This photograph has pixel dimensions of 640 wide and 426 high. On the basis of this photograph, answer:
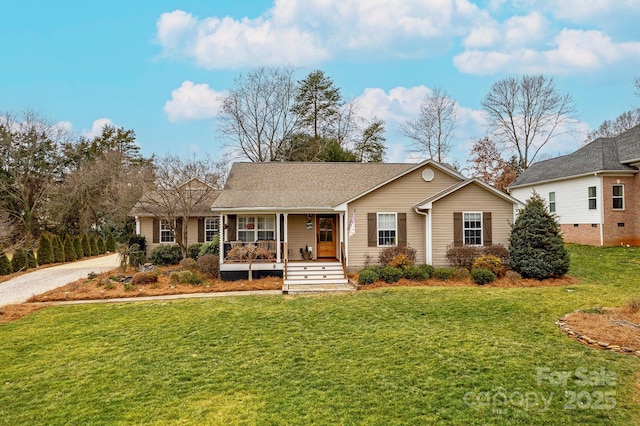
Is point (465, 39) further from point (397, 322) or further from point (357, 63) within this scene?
point (397, 322)

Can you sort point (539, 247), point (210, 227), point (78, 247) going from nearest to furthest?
point (539, 247) → point (210, 227) → point (78, 247)

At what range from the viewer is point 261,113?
107ft

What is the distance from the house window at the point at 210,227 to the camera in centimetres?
1959

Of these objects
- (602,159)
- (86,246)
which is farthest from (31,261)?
(602,159)

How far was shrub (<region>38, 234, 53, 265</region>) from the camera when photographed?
70.1 feet

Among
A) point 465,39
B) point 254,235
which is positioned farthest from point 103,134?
point 465,39

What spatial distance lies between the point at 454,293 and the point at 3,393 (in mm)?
10815

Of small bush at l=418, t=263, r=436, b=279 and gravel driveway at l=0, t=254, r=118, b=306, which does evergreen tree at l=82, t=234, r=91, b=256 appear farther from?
small bush at l=418, t=263, r=436, b=279

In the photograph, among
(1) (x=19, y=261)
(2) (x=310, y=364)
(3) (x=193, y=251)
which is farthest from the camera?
(1) (x=19, y=261)

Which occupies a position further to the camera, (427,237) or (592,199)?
(592,199)

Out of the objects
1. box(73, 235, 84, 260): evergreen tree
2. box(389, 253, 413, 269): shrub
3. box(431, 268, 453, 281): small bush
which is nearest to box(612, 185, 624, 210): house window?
box(431, 268, 453, 281): small bush

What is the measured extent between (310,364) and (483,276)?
9.07 meters

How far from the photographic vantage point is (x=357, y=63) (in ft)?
70.4

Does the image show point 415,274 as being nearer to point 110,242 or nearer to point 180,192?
point 180,192
